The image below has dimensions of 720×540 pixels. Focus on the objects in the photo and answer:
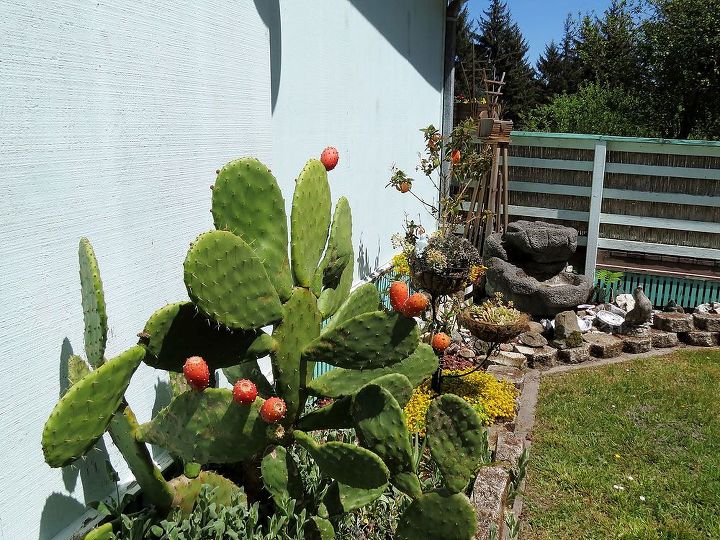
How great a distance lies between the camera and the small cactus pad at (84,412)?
179 centimetres

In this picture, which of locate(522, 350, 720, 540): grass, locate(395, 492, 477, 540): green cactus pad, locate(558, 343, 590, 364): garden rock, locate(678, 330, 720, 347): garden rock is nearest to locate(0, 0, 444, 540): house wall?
locate(395, 492, 477, 540): green cactus pad

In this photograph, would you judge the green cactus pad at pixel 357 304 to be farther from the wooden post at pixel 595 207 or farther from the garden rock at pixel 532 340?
the wooden post at pixel 595 207

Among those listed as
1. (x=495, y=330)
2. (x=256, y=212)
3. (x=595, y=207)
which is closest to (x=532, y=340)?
(x=495, y=330)

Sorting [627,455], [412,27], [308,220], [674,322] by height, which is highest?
[412,27]

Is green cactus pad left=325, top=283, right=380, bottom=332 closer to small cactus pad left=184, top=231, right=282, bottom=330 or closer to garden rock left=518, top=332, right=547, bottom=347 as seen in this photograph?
small cactus pad left=184, top=231, right=282, bottom=330

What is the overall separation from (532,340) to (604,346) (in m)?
0.70

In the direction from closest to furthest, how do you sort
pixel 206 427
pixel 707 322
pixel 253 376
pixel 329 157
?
1. pixel 206 427
2. pixel 329 157
3. pixel 253 376
4. pixel 707 322

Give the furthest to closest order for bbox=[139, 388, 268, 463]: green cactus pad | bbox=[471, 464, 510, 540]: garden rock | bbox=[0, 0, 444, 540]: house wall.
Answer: bbox=[471, 464, 510, 540]: garden rock
bbox=[139, 388, 268, 463]: green cactus pad
bbox=[0, 0, 444, 540]: house wall

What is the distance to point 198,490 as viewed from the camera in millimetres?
2525

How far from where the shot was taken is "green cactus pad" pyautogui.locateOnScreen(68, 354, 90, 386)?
2.11 meters

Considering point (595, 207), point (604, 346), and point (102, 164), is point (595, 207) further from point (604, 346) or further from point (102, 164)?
point (102, 164)

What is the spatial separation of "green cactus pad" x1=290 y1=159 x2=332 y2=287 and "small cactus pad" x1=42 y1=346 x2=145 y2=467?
778 millimetres

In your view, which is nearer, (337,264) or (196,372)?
(196,372)

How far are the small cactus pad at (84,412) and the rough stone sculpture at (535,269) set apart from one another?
4986 mm
